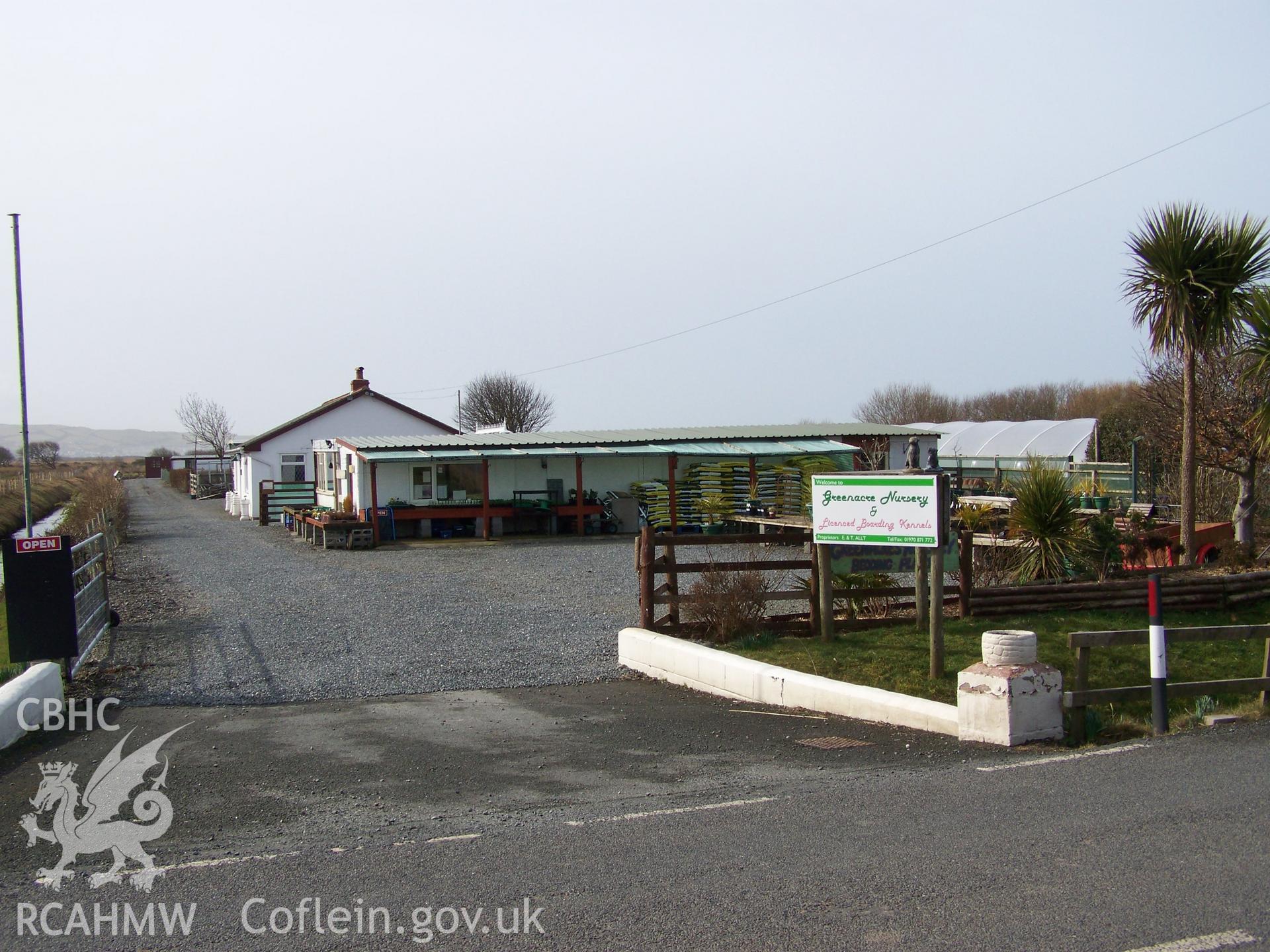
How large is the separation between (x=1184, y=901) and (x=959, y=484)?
1066 inches

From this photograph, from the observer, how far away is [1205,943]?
387 cm

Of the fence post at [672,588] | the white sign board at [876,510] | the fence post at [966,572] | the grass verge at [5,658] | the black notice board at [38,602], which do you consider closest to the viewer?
the white sign board at [876,510]

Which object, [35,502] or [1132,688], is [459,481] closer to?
[1132,688]

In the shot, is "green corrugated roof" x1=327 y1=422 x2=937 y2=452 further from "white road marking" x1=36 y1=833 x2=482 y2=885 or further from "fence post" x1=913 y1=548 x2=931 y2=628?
"white road marking" x1=36 y1=833 x2=482 y2=885

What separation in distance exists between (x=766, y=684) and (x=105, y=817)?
199 inches

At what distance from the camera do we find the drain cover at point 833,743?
752cm

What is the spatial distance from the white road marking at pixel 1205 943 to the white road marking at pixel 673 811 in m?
2.44

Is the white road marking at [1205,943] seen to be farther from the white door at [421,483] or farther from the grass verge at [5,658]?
the white door at [421,483]

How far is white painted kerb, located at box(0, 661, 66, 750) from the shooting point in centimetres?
767

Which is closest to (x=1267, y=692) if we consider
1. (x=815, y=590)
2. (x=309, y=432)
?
(x=815, y=590)

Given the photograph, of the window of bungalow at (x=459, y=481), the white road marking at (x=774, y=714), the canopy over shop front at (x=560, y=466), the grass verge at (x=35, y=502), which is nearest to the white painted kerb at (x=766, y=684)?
the white road marking at (x=774, y=714)

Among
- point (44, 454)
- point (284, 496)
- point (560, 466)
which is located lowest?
point (284, 496)

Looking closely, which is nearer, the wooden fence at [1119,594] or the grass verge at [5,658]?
the grass verge at [5,658]

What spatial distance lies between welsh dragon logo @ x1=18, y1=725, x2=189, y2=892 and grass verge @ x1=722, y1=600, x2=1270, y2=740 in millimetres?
5426
